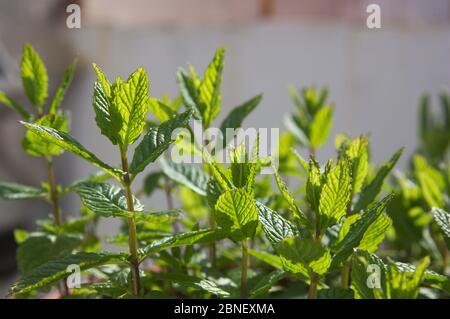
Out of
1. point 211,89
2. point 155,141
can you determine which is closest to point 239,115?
point 211,89

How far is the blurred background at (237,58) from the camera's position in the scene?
76.0 inches

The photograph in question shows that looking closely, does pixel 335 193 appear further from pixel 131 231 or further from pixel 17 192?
pixel 17 192

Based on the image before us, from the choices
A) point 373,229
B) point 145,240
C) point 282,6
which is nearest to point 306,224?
point 373,229

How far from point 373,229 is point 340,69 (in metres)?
1.49

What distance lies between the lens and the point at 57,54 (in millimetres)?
1983

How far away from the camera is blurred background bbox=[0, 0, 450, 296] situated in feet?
6.34

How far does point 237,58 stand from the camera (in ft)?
6.41

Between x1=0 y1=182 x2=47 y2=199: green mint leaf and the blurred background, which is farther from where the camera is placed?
the blurred background

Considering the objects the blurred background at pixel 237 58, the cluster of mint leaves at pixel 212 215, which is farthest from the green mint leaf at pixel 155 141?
the blurred background at pixel 237 58

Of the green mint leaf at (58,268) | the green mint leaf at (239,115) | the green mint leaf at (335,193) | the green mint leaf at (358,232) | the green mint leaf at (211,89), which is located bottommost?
the green mint leaf at (58,268)

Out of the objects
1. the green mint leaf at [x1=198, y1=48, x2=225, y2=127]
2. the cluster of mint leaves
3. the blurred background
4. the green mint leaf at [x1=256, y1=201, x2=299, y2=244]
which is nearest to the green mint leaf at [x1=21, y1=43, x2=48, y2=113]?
the cluster of mint leaves

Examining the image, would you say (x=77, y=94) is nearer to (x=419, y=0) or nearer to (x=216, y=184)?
(x=419, y=0)

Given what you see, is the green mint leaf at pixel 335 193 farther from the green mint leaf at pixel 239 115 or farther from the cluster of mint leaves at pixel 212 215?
the green mint leaf at pixel 239 115

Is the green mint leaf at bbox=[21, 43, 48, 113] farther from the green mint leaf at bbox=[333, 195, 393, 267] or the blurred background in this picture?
the blurred background
